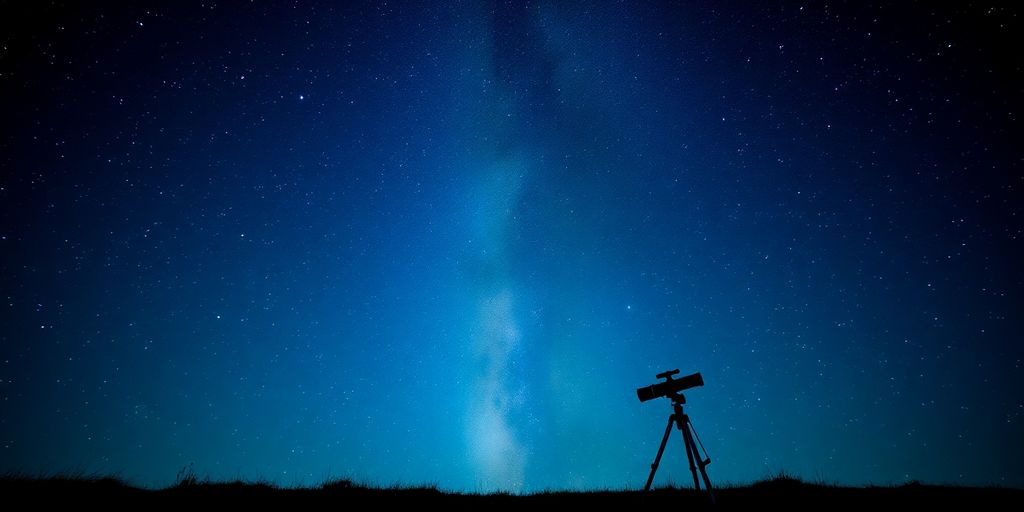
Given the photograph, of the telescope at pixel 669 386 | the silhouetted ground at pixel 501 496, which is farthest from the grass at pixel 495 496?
the telescope at pixel 669 386

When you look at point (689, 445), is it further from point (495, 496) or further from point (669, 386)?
point (495, 496)

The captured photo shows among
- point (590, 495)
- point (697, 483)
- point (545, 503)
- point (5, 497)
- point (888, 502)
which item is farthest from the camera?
point (590, 495)

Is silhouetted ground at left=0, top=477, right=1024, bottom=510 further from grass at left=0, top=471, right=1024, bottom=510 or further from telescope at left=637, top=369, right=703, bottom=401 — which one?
telescope at left=637, top=369, right=703, bottom=401

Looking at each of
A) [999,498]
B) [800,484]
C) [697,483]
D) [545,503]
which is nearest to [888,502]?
[800,484]

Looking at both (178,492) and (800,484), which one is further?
(800,484)

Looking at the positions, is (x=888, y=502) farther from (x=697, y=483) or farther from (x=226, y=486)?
(x=226, y=486)

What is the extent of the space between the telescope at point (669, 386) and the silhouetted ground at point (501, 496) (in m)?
1.63

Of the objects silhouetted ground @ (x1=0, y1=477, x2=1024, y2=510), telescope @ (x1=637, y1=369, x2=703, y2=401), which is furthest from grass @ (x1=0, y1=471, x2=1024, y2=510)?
telescope @ (x1=637, y1=369, x2=703, y2=401)

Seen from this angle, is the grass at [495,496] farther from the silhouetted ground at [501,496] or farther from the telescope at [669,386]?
the telescope at [669,386]

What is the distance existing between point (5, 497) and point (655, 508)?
9.30 metres

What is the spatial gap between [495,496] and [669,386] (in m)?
3.90

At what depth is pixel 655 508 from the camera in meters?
6.11

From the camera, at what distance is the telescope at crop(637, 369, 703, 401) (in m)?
6.00

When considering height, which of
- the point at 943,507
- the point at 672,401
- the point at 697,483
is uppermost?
the point at 672,401
